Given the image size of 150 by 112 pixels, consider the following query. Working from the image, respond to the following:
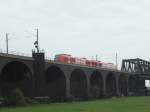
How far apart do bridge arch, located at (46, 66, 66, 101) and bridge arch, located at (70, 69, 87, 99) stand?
9382mm

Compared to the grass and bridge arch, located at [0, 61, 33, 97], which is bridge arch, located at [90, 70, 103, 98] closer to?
bridge arch, located at [0, 61, 33, 97]

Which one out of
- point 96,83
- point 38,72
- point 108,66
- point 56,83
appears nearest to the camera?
point 38,72

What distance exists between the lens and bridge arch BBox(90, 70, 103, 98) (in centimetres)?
9584

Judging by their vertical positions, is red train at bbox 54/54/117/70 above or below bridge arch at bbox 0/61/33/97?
above

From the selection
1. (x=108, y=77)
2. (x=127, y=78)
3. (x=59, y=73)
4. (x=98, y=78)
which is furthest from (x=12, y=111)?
(x=127, y=78)

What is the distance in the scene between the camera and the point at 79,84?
91312 millimetres

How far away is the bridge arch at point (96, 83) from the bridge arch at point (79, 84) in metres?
5.00

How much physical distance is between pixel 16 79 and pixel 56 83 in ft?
35.1

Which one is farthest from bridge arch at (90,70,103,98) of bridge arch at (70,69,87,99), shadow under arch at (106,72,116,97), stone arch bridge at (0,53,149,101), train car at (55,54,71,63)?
train car at (55,54,71,63)

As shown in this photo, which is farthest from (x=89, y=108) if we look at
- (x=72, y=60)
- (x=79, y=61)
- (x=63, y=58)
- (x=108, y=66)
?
(x=108, y=66)

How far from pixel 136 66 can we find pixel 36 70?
87613 millimetres

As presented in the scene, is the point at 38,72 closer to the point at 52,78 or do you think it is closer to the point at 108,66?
the point at 52,78

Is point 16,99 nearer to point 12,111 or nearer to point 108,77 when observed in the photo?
point 12,111

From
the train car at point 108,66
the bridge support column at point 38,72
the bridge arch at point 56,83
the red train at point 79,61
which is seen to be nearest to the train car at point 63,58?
the red train at point 79,61
